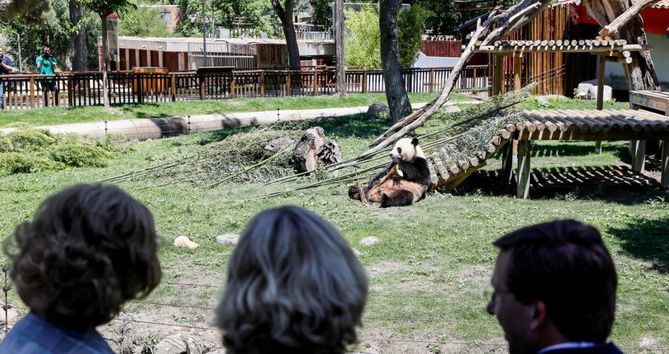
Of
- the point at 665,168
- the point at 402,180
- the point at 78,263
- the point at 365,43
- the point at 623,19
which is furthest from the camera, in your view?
the point at 365,43

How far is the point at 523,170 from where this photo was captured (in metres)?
12.6

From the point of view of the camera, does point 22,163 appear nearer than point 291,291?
No

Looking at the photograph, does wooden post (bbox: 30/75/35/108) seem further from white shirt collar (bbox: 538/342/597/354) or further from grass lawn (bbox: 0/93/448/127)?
white shirt collar (bbox: 538/342/597/354)

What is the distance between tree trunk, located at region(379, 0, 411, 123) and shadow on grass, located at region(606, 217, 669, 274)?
37.5 feet

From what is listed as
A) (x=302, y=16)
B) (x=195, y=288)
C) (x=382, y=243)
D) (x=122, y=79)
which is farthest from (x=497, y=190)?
(x=302, y=16)

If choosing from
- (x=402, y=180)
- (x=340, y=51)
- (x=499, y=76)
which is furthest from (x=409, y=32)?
(x=402, y=180)

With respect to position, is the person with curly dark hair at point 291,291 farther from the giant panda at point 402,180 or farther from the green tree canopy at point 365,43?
the green tree canopy at point 365,43

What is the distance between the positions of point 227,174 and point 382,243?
16.5 feet

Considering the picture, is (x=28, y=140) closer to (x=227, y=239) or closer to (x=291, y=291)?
(x=227, y=239)

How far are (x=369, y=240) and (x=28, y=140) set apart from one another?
9728 millimetres

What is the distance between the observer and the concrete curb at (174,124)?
21.5m

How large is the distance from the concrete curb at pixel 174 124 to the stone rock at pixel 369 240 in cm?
1031

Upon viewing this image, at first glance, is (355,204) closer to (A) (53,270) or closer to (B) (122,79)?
(A) (53,270)

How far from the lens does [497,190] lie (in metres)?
13.4
